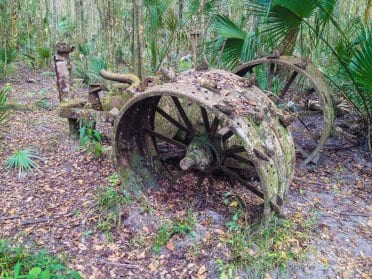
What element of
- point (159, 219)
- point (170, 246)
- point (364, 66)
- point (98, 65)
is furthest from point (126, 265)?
point (98, 65)

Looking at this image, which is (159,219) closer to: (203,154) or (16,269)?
(203,154)

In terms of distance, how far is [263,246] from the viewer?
10.4 feet

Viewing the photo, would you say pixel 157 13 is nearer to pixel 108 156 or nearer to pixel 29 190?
pixel 108 156

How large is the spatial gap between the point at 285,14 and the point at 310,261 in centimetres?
313

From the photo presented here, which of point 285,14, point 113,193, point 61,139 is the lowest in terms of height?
point 61,139

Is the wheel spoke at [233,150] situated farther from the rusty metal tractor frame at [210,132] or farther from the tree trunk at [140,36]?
the tree trunk at [140,36]

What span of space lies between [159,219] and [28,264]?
1.21 m

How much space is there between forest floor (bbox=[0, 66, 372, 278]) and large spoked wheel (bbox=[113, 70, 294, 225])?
1.30ft

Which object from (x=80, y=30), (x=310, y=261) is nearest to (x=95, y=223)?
(x=310, y=261)

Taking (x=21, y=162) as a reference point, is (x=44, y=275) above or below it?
above

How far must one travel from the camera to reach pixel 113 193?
12.3 ft

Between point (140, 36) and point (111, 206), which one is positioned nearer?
point (111, 206)

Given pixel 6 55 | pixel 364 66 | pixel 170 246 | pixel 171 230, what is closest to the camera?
pixel 170 246

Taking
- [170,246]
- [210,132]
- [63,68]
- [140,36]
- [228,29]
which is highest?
Answer: [228,29]
